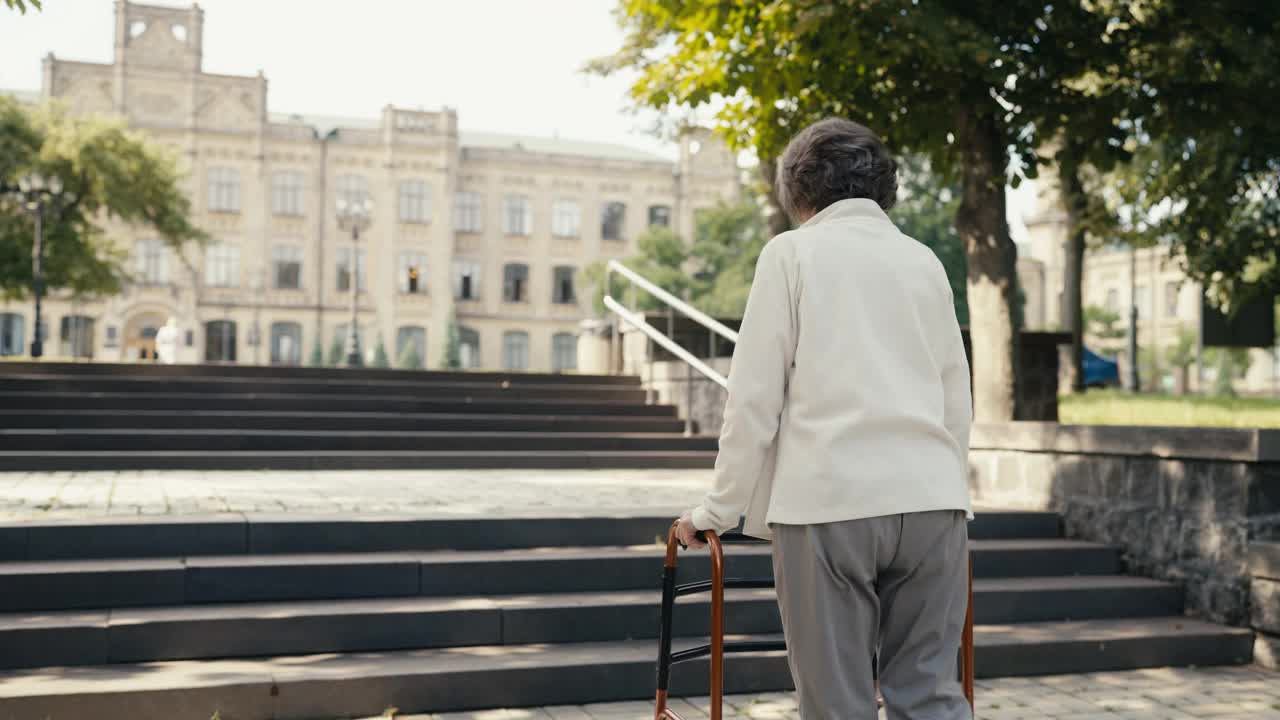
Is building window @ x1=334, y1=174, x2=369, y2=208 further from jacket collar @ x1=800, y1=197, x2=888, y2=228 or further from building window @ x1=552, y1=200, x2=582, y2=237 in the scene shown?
jacket collar @ x1=800, y1=197, x2=888, y2=228

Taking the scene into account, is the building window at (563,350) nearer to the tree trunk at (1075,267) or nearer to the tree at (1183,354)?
the tree at (1183,354)

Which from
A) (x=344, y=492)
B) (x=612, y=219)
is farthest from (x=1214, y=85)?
(x=612, y=219)

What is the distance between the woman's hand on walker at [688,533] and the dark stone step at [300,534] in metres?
3.75

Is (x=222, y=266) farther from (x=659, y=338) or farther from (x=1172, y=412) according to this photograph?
(x=1172, y=412)

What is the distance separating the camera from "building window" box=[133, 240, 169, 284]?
51.7 metres

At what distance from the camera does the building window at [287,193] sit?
2120 inches

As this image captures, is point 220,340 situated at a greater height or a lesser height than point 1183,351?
lesser

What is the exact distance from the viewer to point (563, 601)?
6137mm

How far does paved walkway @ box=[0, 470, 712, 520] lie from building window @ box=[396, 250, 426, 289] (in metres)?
45.4

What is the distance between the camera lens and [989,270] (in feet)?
36.5

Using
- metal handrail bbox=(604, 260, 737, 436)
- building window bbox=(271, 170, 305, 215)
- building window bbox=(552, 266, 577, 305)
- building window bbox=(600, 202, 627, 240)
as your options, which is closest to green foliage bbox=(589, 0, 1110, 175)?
metal handrail bbox=(604, 260, 737, 436)

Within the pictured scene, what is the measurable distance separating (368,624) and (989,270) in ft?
24.0

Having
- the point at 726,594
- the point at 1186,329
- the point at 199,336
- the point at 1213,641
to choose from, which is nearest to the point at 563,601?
the point at 726,594

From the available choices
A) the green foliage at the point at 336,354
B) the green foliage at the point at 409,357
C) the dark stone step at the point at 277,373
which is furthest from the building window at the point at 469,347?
the dark stone step at the point at 277,373
